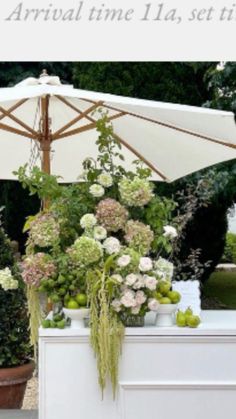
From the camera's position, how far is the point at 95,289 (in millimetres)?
2816

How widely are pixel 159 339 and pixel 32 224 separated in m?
0.75

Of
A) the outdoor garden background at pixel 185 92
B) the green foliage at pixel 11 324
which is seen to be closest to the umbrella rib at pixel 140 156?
the green foliage at pixel 11 324

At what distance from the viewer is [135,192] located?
9.87 feet

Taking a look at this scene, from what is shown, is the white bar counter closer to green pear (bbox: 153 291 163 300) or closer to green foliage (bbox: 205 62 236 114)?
green pear (bbox: 153 291 163 300)

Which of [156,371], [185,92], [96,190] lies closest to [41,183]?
[96,190]

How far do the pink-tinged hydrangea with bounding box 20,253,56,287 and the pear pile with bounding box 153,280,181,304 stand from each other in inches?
18.4

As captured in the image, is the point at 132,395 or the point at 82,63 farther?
the point at 82,63

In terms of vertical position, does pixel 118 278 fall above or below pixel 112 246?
below

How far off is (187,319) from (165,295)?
0.16 meters

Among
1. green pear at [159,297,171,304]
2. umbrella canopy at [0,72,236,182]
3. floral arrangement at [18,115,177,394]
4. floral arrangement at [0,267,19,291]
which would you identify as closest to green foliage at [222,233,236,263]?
umbrella canopy at [0,72,236,182]

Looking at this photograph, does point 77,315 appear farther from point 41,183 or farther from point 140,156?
point 140,156

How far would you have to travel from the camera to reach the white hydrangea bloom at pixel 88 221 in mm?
2912

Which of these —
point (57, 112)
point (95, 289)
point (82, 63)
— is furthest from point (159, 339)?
point (82, 63)

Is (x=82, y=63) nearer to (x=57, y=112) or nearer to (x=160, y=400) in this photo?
(x=57, y=112)
